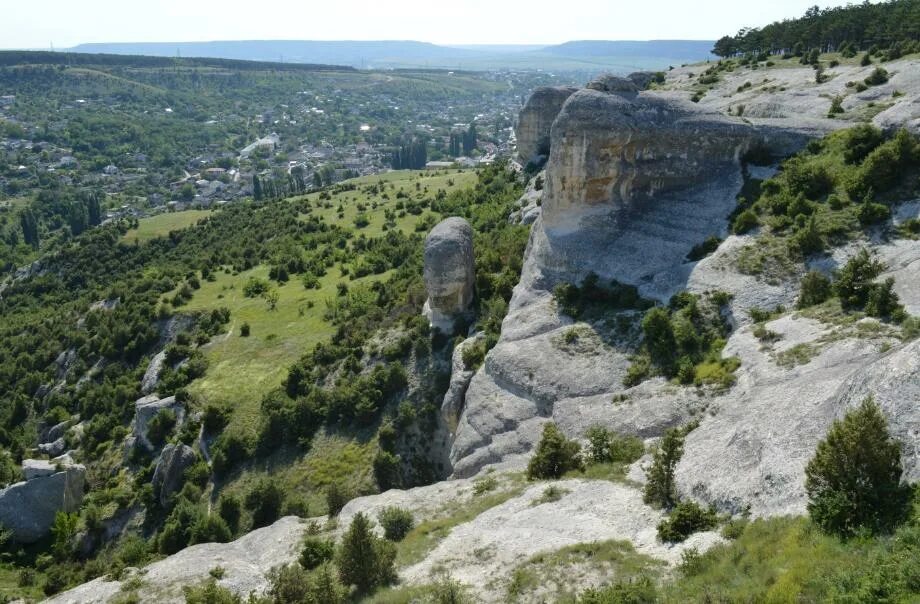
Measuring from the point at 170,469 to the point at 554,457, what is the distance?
29969mm

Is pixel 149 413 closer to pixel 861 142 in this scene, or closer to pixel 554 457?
pixel 554 457

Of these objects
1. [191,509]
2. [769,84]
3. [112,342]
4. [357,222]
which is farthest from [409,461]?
[357,222]

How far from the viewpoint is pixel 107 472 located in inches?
1898

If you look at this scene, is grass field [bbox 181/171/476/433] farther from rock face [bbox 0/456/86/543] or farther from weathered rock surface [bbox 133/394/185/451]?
rock face [bbox 0/456/86/543]

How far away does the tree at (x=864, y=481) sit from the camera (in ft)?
48.4

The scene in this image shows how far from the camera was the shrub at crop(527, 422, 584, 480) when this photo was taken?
26.4 meters

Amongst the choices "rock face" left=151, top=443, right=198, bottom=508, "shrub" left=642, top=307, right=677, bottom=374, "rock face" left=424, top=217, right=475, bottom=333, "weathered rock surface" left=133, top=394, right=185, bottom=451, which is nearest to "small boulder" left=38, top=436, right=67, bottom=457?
"weathered rock surface" left=133, top=394, right=185, bottom=451

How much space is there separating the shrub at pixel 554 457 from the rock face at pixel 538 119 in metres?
52.6

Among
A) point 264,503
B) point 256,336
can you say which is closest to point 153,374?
point 256,336

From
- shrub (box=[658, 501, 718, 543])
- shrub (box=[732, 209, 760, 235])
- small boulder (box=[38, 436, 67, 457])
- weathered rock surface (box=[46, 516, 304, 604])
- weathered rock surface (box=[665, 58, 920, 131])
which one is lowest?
small boulder (box=[38, 436, 67, 457])

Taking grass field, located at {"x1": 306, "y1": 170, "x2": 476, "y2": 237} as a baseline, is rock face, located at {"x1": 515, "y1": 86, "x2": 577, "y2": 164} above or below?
above

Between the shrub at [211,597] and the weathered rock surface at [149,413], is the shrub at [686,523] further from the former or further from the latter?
the weathered rock surface at [149,413]

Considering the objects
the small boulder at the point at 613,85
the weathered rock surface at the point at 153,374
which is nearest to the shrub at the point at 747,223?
the small boulder at the point at 613,85

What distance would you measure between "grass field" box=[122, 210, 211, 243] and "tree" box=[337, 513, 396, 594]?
321 ft
